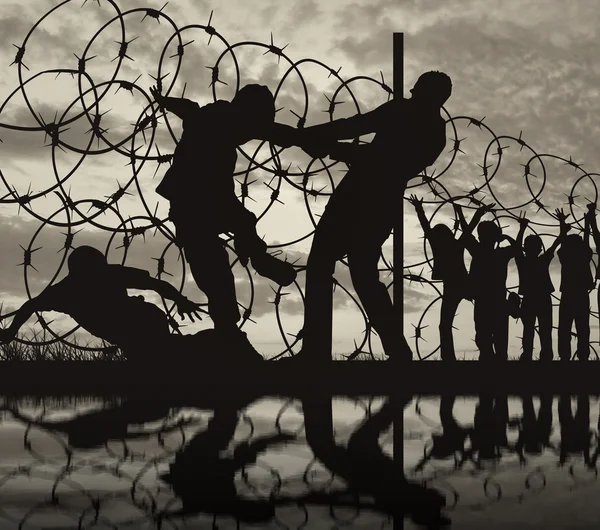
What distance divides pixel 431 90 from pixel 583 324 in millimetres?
4024

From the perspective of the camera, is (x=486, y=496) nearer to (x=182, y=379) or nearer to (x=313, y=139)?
(x=182, y=379)

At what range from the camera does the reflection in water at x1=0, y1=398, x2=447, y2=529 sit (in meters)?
2.71

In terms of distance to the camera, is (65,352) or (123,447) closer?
(123,447)

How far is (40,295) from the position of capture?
868cm

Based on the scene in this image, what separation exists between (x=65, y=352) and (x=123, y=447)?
5.62 metres

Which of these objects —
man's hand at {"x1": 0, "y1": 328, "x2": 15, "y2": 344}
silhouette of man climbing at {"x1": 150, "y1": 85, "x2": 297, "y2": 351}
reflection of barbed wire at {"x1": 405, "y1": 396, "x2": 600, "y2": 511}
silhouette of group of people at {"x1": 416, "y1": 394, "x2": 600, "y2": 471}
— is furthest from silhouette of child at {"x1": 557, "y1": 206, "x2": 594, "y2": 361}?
reflection of barbed wire at {"x1": 405, "y1": 396, "x2": 600, "y2": 511}

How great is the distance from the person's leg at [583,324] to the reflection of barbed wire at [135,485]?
290 inches

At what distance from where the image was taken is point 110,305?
845 cm

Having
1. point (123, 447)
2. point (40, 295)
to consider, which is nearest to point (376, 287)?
point (40, 295)

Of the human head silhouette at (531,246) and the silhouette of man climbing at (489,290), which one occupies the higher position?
the human head silhouette at (531,246)

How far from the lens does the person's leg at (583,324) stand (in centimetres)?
1138

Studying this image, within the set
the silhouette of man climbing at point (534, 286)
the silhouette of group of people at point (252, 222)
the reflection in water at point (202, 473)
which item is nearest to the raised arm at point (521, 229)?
the silhouette of man climbing at point (534, 286)

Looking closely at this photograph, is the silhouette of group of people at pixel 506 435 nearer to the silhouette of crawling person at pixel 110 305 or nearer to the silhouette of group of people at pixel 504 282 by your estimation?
the silhouette of crawling person at pixel 110 305

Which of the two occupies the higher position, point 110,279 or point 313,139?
point 313,139
